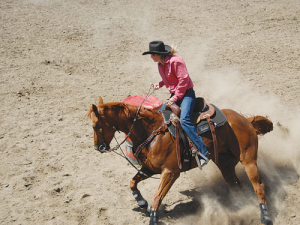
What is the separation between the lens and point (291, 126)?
25.2 feet

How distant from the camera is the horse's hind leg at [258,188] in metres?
5.03

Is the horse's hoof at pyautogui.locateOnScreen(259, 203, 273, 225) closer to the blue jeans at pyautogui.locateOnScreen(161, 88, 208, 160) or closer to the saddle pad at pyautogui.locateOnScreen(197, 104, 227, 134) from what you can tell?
the blue jeans at pyautogui.locateOnScreen(161, 88, 208, 160)

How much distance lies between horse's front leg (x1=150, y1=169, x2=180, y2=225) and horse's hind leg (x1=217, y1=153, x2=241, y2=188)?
1260 millimetres

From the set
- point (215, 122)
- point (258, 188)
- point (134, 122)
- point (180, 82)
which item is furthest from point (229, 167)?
point (134, 122)


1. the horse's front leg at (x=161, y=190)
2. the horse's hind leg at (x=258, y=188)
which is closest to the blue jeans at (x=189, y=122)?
the horse's front leg at (x=161, y=190)

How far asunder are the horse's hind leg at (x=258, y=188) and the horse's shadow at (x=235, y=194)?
18.8 inches

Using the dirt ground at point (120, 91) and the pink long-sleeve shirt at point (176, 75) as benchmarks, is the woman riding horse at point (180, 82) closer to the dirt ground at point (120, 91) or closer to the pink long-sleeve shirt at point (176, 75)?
the pink long-sleeve shirt at point (176, 75)

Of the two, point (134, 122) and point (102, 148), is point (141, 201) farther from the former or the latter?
point (134, 122)

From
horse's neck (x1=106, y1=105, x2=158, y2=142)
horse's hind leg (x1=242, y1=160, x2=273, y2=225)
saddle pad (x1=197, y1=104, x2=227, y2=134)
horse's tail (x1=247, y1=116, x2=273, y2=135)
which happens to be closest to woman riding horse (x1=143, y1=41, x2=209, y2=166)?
saddle pad (x1=197, y1=104, x2=227, y2=134)

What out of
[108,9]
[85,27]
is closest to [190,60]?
[85,27]

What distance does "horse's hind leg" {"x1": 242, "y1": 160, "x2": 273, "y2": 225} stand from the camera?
503 centimetres

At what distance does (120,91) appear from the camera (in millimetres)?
9828

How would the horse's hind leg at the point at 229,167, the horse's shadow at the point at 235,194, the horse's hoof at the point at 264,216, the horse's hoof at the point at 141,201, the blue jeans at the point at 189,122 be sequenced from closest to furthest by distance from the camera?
the blue jeans at the point at 189,122 < the horse's hoof at the point at 264,216 < the horse's hoof at the point at 141,201 < the horse's shadow at the point at 235,194 < the horse's hind leg at the point at 229,167

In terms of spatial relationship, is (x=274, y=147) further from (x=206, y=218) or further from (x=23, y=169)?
(x=23, y=169)
